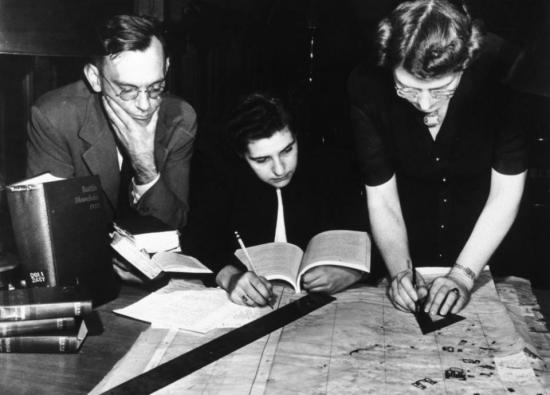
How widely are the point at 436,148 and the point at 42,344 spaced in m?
1.17

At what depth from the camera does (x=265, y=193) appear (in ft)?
6.93

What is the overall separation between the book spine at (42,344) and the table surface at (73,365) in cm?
1

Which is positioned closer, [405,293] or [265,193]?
[405,293]

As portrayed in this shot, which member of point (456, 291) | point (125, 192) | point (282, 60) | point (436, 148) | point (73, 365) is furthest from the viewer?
point (282, 60)

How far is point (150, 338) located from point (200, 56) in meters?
2.28

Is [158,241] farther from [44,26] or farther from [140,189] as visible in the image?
[44,26]

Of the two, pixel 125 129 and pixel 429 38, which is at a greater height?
pixel 429 38

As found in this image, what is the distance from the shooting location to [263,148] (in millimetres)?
1927

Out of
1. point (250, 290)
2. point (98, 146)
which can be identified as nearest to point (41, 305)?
point (250, 290)

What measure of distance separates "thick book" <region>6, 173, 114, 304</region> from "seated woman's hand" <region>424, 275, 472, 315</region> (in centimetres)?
70

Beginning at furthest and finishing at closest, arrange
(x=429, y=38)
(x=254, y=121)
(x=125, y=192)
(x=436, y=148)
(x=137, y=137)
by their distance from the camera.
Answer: (x=125, y=192)
(x=137, y=137)
(x=254, y=121)
(x=436, y=148)
(x=429, y=38)

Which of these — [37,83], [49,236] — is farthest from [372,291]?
[37,83]

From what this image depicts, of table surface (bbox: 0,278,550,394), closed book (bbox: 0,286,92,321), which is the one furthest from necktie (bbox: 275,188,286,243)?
closed book (bbox: 0,286,92,321)

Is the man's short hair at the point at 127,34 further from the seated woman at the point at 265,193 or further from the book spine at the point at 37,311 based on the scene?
the book spine at the point at 37,311
